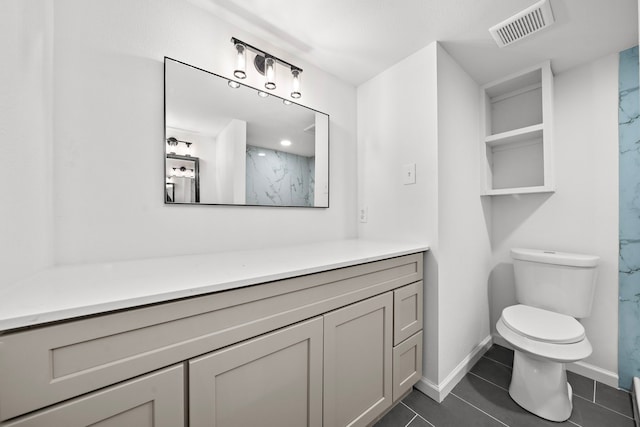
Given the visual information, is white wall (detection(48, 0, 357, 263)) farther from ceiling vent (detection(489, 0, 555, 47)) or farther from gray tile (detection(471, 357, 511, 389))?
gray tile (detection(471, 357, 511, 389))

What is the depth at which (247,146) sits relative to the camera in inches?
56.2

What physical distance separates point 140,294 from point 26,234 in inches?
21.7

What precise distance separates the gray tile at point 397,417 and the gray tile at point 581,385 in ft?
3.54

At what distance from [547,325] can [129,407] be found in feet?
6.51

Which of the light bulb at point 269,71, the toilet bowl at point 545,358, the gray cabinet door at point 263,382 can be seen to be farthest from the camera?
the light bulb at point 269,71

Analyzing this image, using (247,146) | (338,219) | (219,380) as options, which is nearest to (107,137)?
(247,146)

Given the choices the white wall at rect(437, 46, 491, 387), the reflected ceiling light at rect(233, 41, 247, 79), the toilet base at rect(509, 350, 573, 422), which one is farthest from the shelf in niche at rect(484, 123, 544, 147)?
the reflected ceiling light at rect(233, 41, 247, 79)

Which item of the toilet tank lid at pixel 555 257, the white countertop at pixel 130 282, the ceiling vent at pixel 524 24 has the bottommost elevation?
the toilet tank lid at pixel 555 257

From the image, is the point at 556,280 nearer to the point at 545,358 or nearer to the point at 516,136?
the point at 545,358

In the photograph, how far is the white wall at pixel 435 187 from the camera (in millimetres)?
1501

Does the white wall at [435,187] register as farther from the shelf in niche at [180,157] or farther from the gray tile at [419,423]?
the shelf in niche at [180,157]

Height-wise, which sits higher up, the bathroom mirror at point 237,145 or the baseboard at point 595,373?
the bathroom mirror at point 237,145

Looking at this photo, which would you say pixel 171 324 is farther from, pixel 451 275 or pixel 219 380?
pixel 451 275

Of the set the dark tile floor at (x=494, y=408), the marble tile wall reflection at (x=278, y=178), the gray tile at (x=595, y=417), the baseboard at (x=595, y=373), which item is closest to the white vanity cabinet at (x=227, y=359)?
the dark tile floor at (x=494, y=408)
